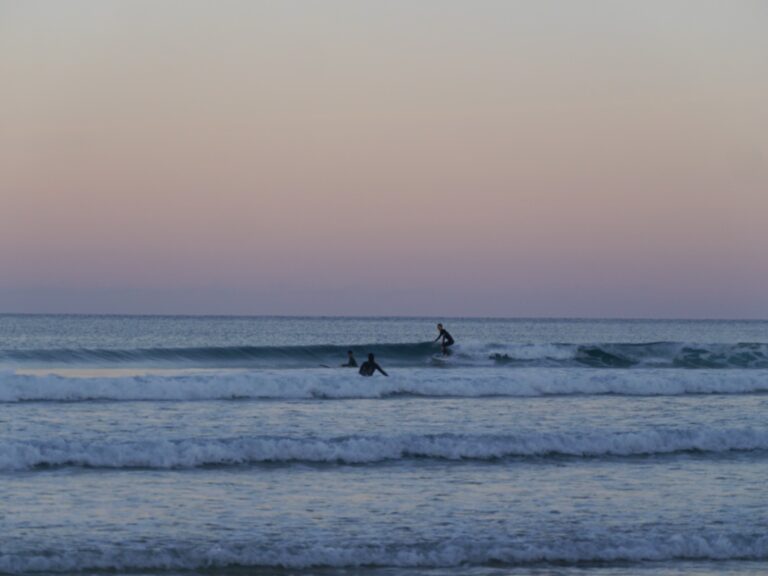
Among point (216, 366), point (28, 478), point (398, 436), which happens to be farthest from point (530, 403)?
point (216, 366)

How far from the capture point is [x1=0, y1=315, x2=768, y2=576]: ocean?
1109 centimetres

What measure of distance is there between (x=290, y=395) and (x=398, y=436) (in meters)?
8.28

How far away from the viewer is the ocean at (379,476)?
11.1 meters

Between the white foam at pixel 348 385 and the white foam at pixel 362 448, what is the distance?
786cm

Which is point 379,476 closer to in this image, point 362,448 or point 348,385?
point 362,448

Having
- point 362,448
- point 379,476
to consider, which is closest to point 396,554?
point 379,476

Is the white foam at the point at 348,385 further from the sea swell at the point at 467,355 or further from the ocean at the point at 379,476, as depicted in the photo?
the sea swell at the point at 467,355

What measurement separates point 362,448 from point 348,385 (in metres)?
9.55

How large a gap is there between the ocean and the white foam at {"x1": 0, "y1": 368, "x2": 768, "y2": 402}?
0.25 ft

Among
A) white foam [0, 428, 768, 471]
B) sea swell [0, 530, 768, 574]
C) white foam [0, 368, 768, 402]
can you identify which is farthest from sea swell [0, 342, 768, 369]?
sea swell [0, 530, 768, 574]

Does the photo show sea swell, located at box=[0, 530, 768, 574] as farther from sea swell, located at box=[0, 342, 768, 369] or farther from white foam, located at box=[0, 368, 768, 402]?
sea swell, located at box=[0, 342, 768, 369]

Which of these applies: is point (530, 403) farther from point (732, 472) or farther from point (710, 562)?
point (710, 562)

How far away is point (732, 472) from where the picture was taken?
15664 mm

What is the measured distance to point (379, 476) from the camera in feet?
49.2
